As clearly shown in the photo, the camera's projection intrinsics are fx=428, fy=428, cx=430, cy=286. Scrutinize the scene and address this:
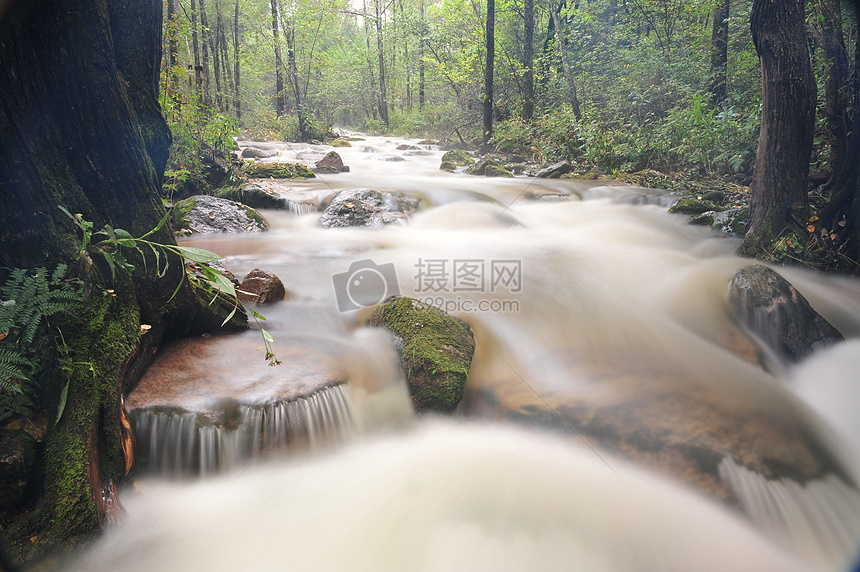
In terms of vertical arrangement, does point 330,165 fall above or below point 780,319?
above

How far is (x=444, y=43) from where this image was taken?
17.9 m

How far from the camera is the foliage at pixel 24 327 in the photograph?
72.5 inches

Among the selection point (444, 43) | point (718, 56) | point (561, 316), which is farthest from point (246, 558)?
point (444, 43)

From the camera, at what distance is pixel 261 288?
409 centimetres

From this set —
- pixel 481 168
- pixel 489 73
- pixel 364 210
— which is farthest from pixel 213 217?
pixel 489 73

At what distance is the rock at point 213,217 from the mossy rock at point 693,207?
7.06 meters

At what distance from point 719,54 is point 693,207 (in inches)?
217

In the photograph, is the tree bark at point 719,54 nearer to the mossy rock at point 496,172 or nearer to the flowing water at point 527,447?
the mossy rock at point 496,172

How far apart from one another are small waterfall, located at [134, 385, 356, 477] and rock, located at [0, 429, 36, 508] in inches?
25.5

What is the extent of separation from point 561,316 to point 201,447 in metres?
3.35

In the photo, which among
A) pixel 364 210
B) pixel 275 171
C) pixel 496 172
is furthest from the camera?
pixel 496 172

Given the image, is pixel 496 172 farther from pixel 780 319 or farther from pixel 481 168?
pixel 780 319

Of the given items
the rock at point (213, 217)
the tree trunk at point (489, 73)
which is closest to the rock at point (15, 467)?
the rock at point (213, 217)

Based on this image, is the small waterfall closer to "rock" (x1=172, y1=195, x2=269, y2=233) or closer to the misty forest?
the misty forest
